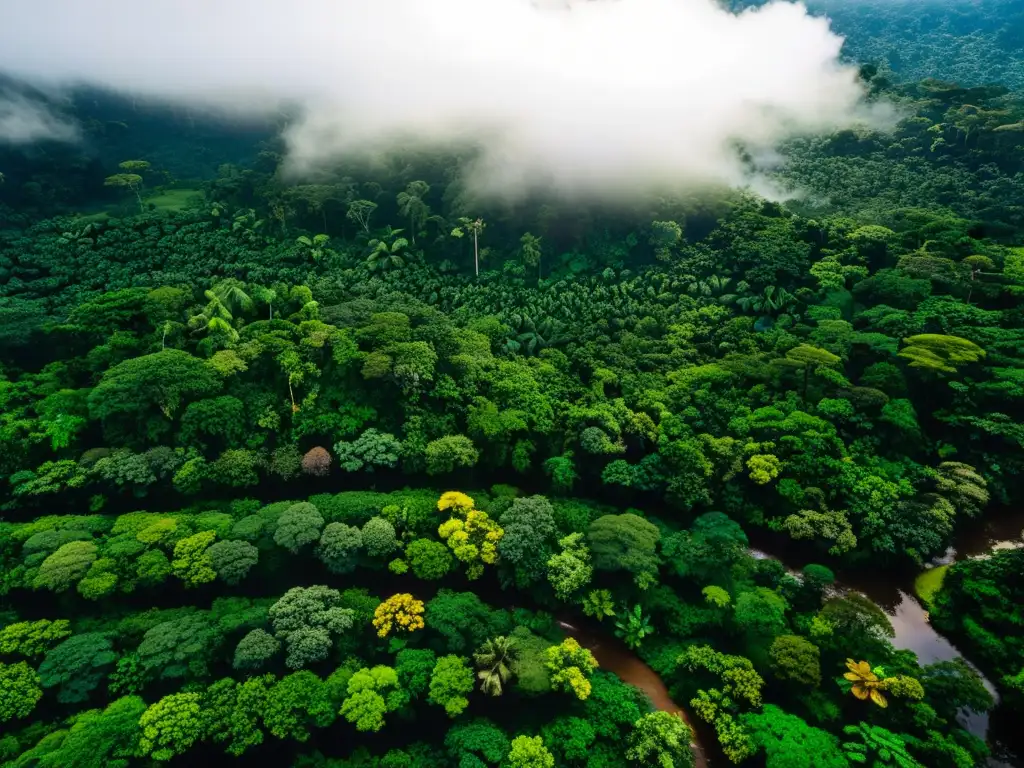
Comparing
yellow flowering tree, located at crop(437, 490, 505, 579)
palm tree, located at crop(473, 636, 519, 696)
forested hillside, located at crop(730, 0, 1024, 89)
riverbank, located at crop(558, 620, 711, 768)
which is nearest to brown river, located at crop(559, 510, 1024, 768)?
riverbank, located at crop(558, 620, 711, 768)

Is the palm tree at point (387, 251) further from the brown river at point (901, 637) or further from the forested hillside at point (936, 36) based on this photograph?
the forested hillside at point (936, 36)

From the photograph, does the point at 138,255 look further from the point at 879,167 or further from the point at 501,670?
the point at 879,167

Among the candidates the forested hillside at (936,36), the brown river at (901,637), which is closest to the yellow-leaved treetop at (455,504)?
the brown river at (901,637)

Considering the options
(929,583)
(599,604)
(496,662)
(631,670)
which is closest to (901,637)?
(929,583)

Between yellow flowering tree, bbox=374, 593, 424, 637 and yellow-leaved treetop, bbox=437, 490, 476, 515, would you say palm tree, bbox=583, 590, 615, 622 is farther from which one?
yellow flowering tree, bbox=374, 593, 424, 637

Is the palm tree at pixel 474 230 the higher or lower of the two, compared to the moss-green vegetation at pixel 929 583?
higher

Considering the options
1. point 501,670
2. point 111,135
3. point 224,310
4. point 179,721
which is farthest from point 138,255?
point 501,670
